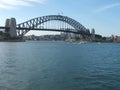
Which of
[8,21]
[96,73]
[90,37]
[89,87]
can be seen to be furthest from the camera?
[90,37]

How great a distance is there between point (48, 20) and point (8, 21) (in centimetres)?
2496

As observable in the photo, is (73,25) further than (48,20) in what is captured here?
Yes

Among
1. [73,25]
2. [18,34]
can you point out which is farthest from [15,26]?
[73,25]

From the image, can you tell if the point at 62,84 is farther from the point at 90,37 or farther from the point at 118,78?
the point at 90,37

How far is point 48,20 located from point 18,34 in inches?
692

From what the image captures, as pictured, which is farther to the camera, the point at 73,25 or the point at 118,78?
the point at 73,25

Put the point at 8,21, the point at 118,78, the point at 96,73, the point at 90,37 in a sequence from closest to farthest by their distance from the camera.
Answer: the point at 118,78, the point at 96,73, the point at 8,21, the point at 90,37

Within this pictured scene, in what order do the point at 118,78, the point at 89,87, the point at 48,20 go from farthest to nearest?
the point at 48,20
the point at 118,78
the point at 89,87

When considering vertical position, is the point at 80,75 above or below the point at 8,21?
below

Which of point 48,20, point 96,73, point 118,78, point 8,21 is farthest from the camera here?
point 8,21

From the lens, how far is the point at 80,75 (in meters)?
22.2

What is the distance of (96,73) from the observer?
23422mm

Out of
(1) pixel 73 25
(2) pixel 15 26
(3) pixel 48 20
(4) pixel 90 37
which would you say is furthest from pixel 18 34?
(4) pixel 90 37

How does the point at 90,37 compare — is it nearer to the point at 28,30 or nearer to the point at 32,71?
the point at 28,30
